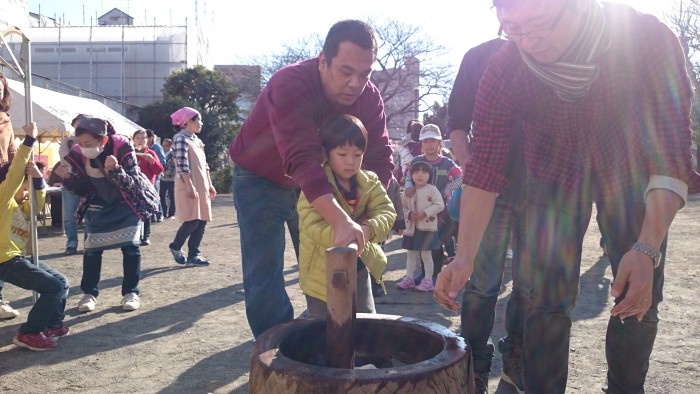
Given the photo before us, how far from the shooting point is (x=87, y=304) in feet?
17.0

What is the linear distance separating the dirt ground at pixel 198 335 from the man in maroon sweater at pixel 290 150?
0.74m

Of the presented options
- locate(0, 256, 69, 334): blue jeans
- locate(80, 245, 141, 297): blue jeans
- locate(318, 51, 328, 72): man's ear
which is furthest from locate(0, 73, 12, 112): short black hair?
locate(318, 51, 328, 72): man's ear

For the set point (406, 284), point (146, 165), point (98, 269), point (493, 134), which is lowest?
point (406, 284)

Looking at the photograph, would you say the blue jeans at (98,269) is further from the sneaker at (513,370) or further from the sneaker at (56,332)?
the sneaker at (513,370)

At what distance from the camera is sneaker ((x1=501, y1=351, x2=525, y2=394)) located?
3.36 m

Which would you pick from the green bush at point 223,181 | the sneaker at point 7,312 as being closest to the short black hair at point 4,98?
the sneaker at point 7,312

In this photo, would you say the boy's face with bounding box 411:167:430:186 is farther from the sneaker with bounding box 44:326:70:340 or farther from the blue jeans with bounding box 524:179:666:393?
the blue jeans with bounding box 524:179:666:393

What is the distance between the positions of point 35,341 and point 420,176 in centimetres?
349

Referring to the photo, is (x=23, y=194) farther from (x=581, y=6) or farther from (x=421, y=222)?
(x=581, y=6)

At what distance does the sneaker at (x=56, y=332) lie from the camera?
4.41 meters

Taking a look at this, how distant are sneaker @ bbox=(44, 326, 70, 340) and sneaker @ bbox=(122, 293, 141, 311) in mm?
725

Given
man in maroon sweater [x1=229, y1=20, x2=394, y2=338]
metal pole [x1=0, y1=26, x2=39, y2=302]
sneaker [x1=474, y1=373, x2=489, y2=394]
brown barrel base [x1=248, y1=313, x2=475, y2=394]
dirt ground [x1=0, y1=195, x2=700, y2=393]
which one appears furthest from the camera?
metal pole [x1=0, y1=26, x2=39, y2=302]

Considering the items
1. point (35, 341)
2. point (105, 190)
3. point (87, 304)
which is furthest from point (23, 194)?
point (35, 341)

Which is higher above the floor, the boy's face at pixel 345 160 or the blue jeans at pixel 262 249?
the boy's face at pixel 345 160
